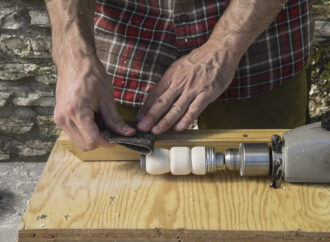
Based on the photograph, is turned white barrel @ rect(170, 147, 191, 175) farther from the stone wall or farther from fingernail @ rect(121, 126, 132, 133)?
the stone wall

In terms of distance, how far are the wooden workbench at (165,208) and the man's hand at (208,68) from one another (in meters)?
0.16

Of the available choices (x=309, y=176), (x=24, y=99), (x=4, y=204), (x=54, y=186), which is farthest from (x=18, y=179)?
(x=309, y=176)

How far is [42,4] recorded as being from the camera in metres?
2.15

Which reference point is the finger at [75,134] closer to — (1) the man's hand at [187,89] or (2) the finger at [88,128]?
(2) the finger at [88,128]

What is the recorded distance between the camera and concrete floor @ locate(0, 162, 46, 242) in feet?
6.82

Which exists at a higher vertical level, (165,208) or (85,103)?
(85,103)

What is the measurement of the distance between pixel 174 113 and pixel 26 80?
4.87ft

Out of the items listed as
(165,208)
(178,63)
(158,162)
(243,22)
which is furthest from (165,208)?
(243,22)

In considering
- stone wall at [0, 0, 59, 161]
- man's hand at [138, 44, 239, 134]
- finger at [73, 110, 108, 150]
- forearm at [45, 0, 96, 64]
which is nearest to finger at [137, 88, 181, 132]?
man's hand at [138, 44, 239, 134]

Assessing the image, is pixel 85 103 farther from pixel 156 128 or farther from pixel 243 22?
pixel 243 22

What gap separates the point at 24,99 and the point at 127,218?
65.2 inches

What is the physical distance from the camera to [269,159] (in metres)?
1.00

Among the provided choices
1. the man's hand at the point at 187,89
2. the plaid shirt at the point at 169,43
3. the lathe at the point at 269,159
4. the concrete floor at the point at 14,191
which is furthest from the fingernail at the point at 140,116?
the concrete floor at the point at 14,191

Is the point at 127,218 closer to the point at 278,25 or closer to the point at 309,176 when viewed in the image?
the point at 309,176
